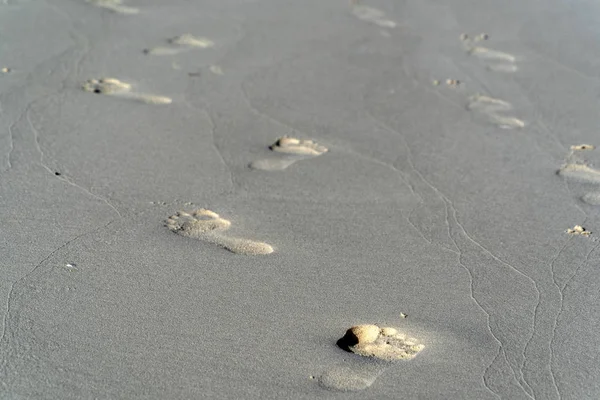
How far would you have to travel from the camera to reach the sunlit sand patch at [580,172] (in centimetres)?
347

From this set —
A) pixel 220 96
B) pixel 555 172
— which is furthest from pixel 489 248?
pixel 220 96

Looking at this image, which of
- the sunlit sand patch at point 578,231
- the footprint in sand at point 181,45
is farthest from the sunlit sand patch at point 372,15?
the sunlit sand patch at point 578,231

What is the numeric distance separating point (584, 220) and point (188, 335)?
Answer: 165 cm

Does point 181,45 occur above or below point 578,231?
below

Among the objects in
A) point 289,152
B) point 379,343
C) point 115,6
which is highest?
point 379,343

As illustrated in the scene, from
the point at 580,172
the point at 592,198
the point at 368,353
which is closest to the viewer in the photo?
the point at 368,353

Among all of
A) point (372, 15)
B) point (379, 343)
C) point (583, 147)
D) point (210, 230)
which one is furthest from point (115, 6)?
point (379, 343)

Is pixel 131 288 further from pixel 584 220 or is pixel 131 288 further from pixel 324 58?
pixel 324 58

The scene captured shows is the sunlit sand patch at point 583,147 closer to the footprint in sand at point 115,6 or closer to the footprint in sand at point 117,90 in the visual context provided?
the footprint in sand at point 117,90

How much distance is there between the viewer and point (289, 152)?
11.9 feet

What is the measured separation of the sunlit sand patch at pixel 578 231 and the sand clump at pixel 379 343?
98 centimetres

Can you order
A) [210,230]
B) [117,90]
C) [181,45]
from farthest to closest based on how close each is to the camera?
[181,45]
[117,90]
[210,230]

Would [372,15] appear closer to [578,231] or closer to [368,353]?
[578,231]

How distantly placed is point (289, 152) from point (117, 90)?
3.50 feet
